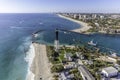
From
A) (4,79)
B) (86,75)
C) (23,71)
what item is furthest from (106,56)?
(4,79)

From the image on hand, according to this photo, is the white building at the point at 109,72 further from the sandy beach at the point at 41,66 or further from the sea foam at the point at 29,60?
the sea foam at the point at 29,60

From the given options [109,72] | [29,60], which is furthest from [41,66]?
[109,72]

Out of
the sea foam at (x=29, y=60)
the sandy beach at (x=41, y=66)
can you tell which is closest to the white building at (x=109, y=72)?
the sandy beach at (x=41, y=66)

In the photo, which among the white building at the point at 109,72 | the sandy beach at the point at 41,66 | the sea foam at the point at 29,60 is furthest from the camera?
the sea foam at the point at 29,60

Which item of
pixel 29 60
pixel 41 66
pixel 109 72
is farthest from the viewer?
pixel 29 60

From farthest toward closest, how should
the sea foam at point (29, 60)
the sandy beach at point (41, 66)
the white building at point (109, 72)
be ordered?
the sea foam at point (29, 60)
the white building at point (109, 72)
the sandy beach at point (41, 66)

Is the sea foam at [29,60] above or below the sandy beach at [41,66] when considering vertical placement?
below

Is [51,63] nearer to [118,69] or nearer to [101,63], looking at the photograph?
[101,63]

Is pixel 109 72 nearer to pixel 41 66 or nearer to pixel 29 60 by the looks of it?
pixel 41 66
